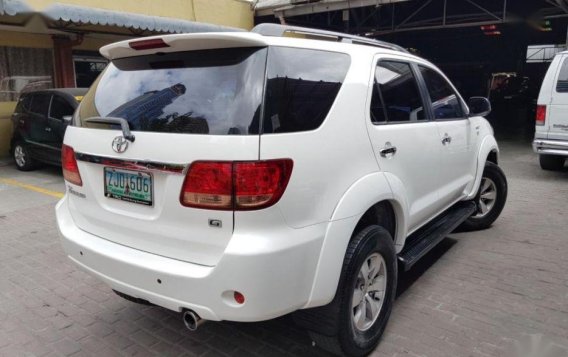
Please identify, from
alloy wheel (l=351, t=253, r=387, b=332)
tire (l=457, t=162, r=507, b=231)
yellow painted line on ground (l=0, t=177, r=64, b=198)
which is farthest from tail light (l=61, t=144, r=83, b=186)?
yellow painted line on ground (l=0, t=177, r=64, b=198)

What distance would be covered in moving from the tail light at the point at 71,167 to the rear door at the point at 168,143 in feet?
0.25

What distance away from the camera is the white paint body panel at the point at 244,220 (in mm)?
2188

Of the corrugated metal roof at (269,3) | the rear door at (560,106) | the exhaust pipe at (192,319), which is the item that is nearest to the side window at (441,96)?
the exhaust pipe at (192,319)

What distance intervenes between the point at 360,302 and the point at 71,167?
1.98 meters

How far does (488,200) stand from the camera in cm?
534

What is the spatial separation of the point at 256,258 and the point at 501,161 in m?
9.40

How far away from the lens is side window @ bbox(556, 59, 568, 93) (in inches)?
302

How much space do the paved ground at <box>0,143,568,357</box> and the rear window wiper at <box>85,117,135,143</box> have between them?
141 centimetres

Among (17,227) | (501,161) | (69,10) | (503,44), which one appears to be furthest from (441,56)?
(17,227)

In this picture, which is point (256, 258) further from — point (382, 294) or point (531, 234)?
point (531, 234)

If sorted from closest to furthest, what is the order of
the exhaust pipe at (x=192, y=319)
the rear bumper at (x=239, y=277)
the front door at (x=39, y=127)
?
1. the rear bumper at (x=239, y=277)
2. the exhaust pipe at (x=192, y=319)
3. the front door at (x=39, y=127)

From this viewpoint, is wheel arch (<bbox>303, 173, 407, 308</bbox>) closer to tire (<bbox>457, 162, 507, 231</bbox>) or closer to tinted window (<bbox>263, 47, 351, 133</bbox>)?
tinted window (<bbox>263, 47, 351, 133</bbox>)

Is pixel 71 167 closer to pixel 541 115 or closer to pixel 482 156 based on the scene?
pixel 482 156

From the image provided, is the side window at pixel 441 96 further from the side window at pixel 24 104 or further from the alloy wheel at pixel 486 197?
the side window at pixel 24 104
